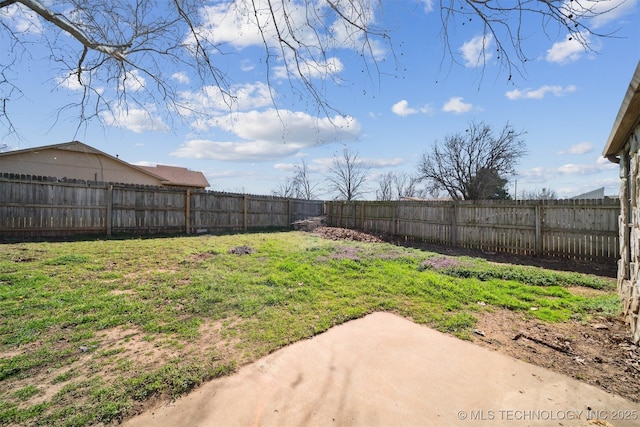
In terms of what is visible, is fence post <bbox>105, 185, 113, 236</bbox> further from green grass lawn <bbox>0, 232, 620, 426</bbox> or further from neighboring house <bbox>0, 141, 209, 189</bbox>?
neighboring house <bbox>0, 141, 209, 189</bbox>

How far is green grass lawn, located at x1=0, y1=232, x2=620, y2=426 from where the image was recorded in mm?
1982

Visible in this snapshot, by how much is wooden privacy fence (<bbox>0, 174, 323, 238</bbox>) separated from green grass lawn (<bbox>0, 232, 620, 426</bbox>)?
1.96 meters

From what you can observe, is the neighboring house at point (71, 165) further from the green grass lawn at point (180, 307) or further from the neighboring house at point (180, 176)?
the green grass lawn at point (180, 307)

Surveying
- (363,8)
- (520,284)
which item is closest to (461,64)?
(363,8)

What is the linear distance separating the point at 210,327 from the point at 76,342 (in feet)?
3.61

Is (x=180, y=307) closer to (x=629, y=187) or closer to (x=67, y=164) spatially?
(x=629, y=187)

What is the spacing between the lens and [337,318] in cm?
329

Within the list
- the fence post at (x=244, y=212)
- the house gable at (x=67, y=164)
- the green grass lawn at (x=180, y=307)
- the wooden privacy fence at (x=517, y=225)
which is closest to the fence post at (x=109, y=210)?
the green grass lawn at (x=180, y=307)

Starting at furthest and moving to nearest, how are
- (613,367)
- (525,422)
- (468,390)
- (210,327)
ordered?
(210,327)
(613,367)
(468,390)
(525,422)

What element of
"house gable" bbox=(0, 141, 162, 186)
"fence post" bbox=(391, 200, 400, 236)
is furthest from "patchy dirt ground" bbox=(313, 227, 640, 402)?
"house gable" bbox=(0, 141, 162, 186)

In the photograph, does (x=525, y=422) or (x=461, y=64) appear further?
(x=461, y=64)

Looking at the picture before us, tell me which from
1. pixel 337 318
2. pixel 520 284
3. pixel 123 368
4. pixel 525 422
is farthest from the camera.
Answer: pixel 520 284

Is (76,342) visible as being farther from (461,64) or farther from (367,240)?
(367,240)

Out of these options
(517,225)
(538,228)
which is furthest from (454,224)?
(538,228)
